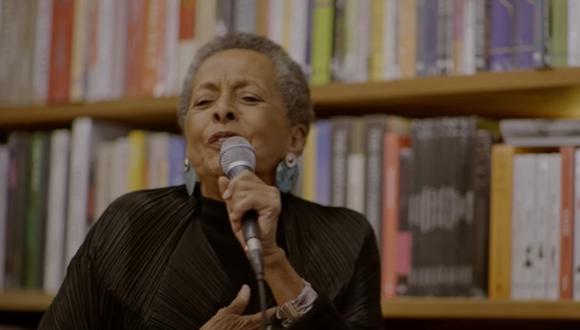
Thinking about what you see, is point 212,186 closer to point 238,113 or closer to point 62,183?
point 238,113

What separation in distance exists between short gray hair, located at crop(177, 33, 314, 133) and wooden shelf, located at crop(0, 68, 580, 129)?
34 centimetres

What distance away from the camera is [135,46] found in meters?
2.35

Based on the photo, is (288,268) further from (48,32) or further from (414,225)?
(48,32)

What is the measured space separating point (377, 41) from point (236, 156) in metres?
0.73

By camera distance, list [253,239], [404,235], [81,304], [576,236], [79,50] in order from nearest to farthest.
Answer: [253,239] → [81,304] → [576,236] → [404,235] → [79,50]

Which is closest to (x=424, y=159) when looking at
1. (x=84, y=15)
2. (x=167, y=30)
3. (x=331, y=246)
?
(x=331, y=246)

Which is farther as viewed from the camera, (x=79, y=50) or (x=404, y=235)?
(x=79, y=50)

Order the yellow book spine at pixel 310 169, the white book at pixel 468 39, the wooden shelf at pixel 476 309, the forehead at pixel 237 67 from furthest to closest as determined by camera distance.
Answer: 1. the yellow book spine at pixel 310 169
2. the white book at pixel 468 39
3. the wooden shelf at pixel 476 309
4. the forehead at pixel 237 67

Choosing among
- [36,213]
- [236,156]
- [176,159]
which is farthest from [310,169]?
[236,156]

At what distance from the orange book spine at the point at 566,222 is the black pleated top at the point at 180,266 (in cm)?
38

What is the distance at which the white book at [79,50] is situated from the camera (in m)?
2.39

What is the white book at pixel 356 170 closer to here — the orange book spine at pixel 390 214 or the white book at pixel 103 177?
the orange book spine at pixel 390 214

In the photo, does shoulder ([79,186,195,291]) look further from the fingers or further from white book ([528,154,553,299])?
white book ([528,154,553,299])

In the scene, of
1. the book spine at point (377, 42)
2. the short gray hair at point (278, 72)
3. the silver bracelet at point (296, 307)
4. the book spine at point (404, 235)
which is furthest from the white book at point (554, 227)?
the silver bracelet at point (296, 307)
